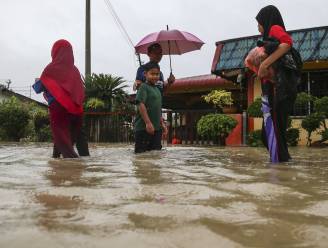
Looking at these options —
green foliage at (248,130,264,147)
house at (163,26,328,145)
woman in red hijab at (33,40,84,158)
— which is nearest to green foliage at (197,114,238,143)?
green foliage at (248,130,264,147)

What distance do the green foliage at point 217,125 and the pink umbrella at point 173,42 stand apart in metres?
3.55

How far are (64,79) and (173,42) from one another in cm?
282

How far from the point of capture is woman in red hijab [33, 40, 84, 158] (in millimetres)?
5121

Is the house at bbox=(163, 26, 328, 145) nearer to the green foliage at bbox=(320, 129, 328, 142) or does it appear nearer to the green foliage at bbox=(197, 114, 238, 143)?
the green foliage at bbox=(197, 114, 238, 143)

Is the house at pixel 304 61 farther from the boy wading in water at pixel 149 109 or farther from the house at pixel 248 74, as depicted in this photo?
the boy wading in water at pixel 149 109

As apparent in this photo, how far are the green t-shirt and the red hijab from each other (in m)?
0.77

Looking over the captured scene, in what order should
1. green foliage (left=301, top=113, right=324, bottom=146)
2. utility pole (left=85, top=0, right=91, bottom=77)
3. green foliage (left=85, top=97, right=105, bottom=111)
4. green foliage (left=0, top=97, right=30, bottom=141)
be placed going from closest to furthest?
green foliage (left=301, top=113, right=324, bottom=146)
green foliage (left=0, top=97, right=30, bottom=141)
green foliage (left=85, top=97, right=105, bottom=111)
utility pole (left=85, top=0, right=91, bottom=77)

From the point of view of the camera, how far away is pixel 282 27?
4457 mm

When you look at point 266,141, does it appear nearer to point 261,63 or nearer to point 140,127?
point 261,63

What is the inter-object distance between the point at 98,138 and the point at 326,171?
11.9 meters

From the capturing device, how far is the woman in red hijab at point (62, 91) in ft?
16.8

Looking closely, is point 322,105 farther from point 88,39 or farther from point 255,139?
point 88,39

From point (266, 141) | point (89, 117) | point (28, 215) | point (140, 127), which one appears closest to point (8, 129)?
point (89, 117)

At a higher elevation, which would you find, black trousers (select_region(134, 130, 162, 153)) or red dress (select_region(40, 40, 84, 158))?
red dress (select_region(40, 40, 84, 158))
